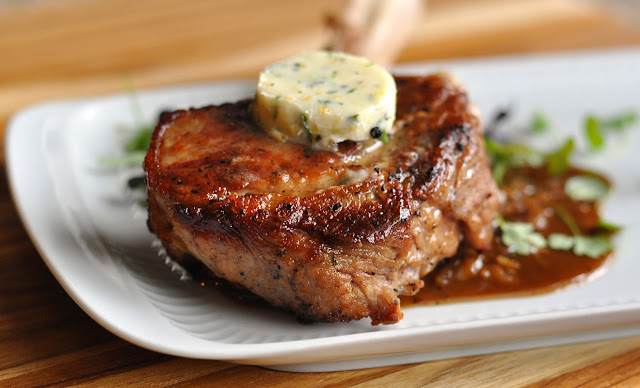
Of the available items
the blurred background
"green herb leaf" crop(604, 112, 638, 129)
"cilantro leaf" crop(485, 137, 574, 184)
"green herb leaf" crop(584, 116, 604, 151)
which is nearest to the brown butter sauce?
"cilantro leaf" crop(485, 137, 574, 184)

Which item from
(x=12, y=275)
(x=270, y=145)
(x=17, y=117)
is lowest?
(x=12, y=275)

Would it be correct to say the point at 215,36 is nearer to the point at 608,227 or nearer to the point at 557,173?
the point at 557,173

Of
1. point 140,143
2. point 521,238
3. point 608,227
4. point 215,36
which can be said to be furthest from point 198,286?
point 215,36

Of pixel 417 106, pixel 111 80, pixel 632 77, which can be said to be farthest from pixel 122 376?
pixel 632 77

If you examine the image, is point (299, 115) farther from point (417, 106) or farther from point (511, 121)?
→ point (511, 121)

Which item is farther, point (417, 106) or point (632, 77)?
point (632, 77)

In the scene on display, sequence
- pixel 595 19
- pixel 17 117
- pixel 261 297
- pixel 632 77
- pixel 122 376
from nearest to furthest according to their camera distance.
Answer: pixel 122 376
pixel 261 297
pixel 17 117
pixel 632 77
pixel 595 19
